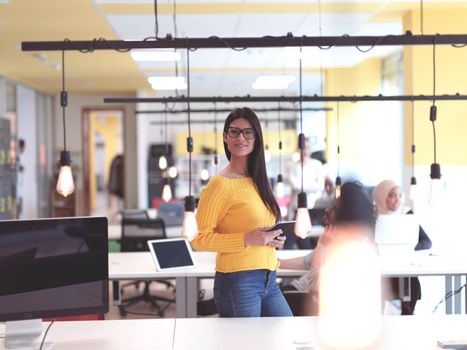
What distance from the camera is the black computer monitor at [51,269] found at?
274cm

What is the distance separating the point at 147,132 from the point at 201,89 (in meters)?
3.07

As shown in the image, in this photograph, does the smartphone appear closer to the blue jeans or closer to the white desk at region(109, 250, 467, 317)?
the blue jeans

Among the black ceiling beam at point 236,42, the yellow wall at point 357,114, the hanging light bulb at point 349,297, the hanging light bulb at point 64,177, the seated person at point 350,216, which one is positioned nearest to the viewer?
the hanging light bulb at point 349,297

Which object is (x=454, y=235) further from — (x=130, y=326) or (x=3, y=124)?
(x=3, y=124)

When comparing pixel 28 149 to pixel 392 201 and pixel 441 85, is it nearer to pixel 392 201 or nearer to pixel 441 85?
pixel 441 85

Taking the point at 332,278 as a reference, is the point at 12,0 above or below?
above

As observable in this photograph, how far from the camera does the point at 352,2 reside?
6.66m

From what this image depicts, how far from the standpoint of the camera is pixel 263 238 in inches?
120

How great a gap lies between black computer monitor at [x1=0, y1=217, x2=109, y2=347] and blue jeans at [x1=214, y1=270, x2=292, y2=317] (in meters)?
0.58

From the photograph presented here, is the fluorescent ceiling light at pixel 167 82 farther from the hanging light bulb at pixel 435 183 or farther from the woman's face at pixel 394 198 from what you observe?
the hanging light bulb at pixel 435 183

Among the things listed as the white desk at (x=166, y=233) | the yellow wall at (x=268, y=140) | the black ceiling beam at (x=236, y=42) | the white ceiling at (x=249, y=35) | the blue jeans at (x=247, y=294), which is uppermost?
the white ceiling at (x=249, y=35)

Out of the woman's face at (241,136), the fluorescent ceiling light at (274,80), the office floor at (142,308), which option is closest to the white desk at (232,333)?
the woman's face at (241,136)

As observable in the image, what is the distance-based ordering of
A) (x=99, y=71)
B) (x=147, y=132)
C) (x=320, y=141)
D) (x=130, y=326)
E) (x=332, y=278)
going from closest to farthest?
1. (x=130, y=326)
2. (x=332, y=278)
3. (x=99, y=71)
4. (x=320, y=141)
5. (x=147, y=132)

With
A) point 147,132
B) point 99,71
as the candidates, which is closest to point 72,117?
point 147,132
